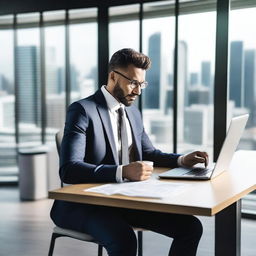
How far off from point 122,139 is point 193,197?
0.84 metres

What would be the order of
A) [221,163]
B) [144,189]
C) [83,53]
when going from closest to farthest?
1. [144,189]
2. [221,163]
3. [83,53]

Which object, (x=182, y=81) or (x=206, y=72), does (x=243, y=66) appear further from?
(x=182, y=81)

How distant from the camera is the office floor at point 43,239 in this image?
3436 millimetres

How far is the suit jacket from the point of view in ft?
6.69

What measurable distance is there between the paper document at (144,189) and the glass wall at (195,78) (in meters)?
2.36

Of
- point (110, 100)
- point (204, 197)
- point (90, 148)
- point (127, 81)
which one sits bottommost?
point (204, 197)

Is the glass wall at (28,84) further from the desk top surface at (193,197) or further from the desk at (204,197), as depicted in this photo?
the desk top surface at (193,197)

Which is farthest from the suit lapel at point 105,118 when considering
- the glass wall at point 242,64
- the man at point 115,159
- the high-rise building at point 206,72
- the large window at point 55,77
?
the large window at point 55,77

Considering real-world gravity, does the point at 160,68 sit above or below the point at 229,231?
above

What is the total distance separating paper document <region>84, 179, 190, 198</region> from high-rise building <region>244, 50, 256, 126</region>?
2.86m

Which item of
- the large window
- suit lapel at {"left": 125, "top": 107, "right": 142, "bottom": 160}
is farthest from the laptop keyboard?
the large window

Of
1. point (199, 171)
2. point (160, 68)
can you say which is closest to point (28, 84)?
point (160, 68)

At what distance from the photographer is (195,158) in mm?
2357

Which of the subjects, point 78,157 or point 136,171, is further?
point 78,157
